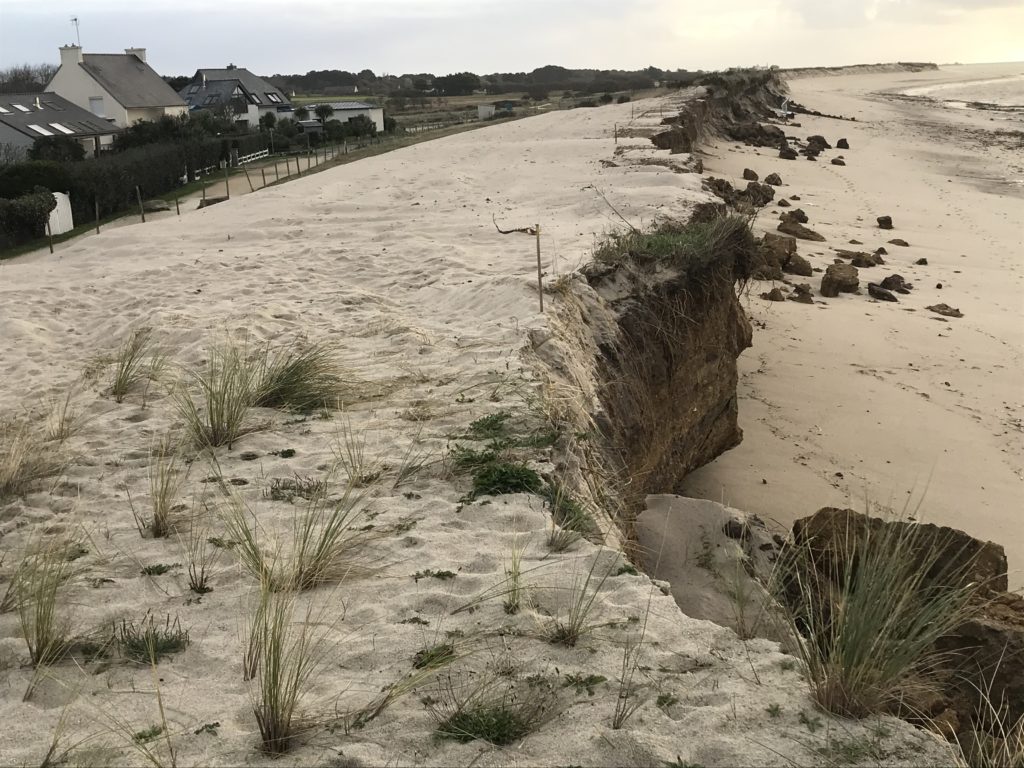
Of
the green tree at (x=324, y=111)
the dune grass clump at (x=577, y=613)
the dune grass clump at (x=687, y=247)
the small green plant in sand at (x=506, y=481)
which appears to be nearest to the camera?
the dune grass clump at (x=577, y=613)

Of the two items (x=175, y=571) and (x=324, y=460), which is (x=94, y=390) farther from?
(x=175, y=571)

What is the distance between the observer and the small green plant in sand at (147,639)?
10.2 feet

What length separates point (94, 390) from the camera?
6078mm

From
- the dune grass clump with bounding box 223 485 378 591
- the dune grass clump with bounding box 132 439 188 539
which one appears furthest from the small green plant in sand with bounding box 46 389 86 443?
the dune grass clump with bounding box 223 485 378 591

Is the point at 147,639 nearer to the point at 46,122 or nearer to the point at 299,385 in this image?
the point at 299,385

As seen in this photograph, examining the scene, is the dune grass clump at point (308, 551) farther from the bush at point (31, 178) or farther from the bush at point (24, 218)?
the bush at point (31, 178)

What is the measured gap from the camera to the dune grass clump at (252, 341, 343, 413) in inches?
221

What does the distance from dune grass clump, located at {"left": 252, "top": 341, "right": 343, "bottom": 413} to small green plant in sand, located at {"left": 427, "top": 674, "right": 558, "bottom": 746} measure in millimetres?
2996

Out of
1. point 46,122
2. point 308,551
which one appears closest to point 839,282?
point 308,551

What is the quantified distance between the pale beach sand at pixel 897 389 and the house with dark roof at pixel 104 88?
37.6 metres

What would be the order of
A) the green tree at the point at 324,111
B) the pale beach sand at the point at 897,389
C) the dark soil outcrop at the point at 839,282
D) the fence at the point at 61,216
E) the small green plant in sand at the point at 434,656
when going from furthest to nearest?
the green tree at the point at 324,111
the fence at the point at 61,216
the dark soil outcrop at the point at 839,282
the pale beach sand at the point at 897,389
the small green plant in sand at the point at 434,656

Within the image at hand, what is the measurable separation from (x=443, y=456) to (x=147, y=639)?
1.91 metres

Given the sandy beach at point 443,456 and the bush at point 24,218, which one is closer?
the sandy beach at point 443,456

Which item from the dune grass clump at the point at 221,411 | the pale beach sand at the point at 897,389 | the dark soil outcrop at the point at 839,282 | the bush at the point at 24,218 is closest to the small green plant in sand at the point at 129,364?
the dune grass clump at the point at 221,411
